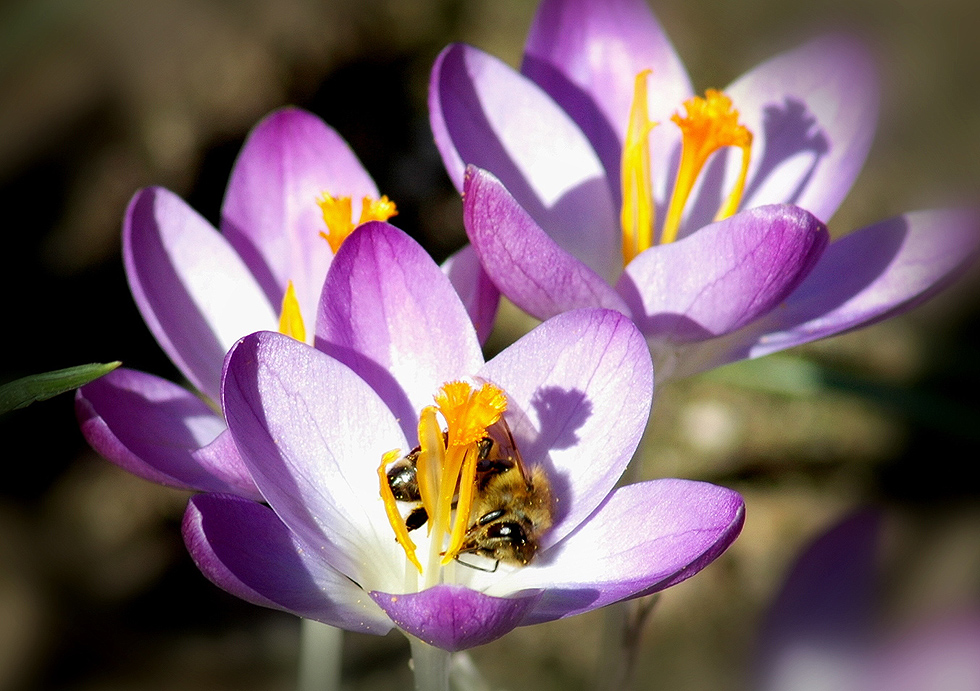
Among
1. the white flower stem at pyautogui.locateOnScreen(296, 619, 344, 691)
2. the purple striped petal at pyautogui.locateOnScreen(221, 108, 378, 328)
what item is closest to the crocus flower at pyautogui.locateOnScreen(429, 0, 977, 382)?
the purple striped petal at pyautogui.locateOnScreen(221, 108, 378, 328)

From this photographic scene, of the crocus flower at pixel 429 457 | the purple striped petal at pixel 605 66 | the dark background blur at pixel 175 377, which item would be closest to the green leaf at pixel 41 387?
the crocus flower at pixel 429 457

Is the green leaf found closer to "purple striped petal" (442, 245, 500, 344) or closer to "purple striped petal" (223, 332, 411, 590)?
"purple striped petal" (223, 332, 411, 590)

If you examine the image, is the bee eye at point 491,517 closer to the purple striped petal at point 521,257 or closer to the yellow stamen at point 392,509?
the yellow stamen at point 392,509

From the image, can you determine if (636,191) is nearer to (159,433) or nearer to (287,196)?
(287,196)

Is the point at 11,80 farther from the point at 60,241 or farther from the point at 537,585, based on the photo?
the point at 537,585

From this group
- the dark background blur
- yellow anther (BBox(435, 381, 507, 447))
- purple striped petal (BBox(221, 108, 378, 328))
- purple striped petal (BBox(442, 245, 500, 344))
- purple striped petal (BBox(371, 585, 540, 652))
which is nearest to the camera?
purple striped petal (BBox(371, 585, 540, 652))

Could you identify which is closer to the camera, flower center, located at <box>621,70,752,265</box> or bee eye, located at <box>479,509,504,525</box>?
bee eye, located at <box>479,509,504,525</box>

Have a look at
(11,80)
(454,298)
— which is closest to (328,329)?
(454,298)
